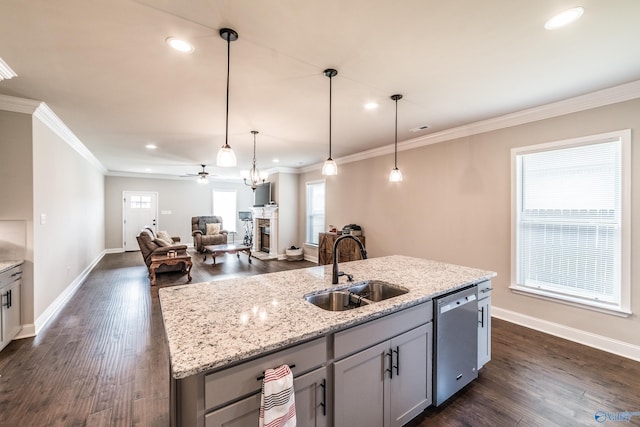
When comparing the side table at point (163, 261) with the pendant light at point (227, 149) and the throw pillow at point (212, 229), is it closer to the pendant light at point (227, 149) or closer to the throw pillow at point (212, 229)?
the throw pillow at point (212, 229)

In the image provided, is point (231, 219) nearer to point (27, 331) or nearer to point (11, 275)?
point (27, 331)

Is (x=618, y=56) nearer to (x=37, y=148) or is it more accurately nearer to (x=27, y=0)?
(x=27, y=0)

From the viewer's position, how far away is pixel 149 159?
6.55 meters

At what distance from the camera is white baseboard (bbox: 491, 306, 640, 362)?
2.71 m

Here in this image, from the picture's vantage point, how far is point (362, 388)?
1.54 metres

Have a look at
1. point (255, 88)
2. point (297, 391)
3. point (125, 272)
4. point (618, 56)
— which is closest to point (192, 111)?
point (255, 88)

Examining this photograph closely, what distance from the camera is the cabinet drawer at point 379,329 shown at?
4.74 feet

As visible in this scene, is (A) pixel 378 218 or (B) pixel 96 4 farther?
(A) pixel 378 218

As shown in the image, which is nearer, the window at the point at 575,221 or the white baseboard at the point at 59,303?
the window at the point at 575,221

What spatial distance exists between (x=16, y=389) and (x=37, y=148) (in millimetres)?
2594

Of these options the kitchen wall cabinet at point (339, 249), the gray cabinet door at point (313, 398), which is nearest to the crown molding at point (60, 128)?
the gray cabinet door at point (313, 398)

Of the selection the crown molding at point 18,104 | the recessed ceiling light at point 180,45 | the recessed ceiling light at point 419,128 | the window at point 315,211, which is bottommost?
the window at point 315,211

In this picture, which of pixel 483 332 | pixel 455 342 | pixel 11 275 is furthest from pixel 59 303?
Answer: pixel 483 332

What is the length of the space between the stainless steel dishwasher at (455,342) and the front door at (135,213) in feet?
32.2
